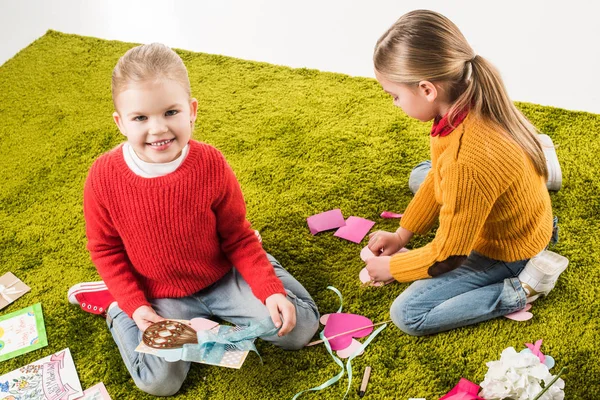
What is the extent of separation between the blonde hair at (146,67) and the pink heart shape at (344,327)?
720 mm

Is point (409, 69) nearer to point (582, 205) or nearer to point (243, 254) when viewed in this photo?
point (243, 254)

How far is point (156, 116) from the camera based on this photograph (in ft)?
4.27

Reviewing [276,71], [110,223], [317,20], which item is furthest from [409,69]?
[317,20]

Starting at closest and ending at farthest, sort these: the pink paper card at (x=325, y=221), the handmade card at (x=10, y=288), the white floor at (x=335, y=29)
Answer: the handmade card at (x=10, y=288), the pink paper card at (x=325, y=221), the white floor at (x=335, y=29)

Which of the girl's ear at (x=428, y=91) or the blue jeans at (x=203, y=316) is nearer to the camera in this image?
the girl's ear at (x=428, y=91)

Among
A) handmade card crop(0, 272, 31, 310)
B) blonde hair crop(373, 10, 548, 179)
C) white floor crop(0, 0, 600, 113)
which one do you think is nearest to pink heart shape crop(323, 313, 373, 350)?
blonde hair crop(373, 10, 548, 179)

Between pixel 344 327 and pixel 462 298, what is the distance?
31cm

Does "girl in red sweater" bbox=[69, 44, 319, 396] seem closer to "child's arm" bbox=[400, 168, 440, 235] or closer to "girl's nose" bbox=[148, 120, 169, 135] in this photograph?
"girl's nose" bbox=[148, 120, 169, 135]

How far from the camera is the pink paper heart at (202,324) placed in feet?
4.93

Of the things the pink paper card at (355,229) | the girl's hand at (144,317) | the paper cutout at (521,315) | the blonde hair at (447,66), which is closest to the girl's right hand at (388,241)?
the pink paper card at (355,229)

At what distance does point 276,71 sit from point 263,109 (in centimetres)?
29

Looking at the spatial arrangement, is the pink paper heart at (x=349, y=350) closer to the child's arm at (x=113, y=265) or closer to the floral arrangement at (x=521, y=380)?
the floral arrangement at (x=521, y=380)

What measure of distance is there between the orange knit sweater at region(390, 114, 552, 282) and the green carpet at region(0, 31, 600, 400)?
197 millimetres

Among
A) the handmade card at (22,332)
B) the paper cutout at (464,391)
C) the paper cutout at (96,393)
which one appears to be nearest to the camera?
the paper cutout at (464,391)
